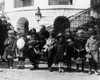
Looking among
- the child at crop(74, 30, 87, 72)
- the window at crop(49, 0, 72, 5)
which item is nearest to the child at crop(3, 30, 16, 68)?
the child at crop(74, 30, 87, 72)

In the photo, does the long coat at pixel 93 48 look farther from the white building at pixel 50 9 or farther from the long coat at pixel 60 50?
the white building at pixel 50 9

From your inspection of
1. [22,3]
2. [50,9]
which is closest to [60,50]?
[50,9]

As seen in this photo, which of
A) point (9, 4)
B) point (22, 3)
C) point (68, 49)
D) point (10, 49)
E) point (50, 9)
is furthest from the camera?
point (22, 3)

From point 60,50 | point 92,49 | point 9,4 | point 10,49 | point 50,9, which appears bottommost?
point 10,49

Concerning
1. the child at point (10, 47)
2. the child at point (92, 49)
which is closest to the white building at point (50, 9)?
the child at point (10, 47)

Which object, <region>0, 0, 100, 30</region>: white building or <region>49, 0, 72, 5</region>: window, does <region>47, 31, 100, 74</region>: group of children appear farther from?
<region>49, 0, 72, 5</region>: window

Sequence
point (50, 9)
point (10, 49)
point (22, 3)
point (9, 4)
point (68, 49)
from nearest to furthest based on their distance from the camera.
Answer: point (68, 49), point (10, 49), point (50, 9), point (9, 4), point (22, 3)

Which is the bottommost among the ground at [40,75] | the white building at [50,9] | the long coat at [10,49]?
the ground at [40,75]

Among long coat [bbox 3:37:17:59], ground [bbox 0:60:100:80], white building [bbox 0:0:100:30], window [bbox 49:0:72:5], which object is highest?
window [bbox 49:0:72:5]

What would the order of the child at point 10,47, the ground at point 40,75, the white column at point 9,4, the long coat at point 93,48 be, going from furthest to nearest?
the white column at point 9,4 < the child at point 10,47 < the long coat at point 93,48 < the ground at point 40,75

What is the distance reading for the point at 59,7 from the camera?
23484 millimetres

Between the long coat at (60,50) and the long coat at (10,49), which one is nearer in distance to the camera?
the long coat at (60,50)

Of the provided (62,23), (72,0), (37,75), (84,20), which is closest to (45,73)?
(37,75)

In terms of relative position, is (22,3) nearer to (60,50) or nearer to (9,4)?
(9,4)
